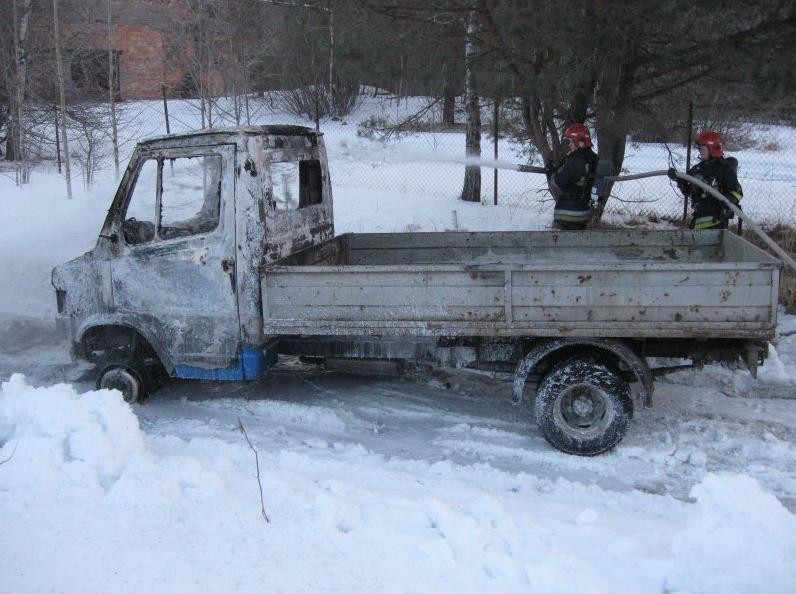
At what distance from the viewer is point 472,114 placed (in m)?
12.7

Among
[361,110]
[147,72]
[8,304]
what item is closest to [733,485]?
[8,304]

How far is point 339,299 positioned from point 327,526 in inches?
75.9

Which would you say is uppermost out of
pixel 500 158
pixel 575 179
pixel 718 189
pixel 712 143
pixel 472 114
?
pixel 472 114

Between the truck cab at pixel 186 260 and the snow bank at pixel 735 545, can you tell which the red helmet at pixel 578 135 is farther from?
the snow bank at pixel 735 545

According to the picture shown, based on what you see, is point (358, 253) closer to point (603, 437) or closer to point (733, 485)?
point (603, 437)

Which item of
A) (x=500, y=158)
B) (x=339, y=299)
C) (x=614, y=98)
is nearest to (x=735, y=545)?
(x=339, y=299)

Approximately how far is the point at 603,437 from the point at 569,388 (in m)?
0.40

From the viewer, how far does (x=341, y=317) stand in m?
5.45

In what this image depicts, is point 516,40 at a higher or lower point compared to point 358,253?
higher

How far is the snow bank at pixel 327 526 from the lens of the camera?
3361mm

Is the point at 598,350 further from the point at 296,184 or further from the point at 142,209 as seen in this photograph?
the point at 142,209

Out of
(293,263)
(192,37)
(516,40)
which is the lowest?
(293,263)

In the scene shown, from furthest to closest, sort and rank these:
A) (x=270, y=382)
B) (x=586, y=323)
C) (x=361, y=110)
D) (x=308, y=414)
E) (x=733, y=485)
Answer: (x=361, y=110) → (x=270, y=382) → (x=308, y=414) → (x=586, y=323) → (x=733, y=485)

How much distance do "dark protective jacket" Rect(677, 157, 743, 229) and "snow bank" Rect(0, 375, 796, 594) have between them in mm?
3837
